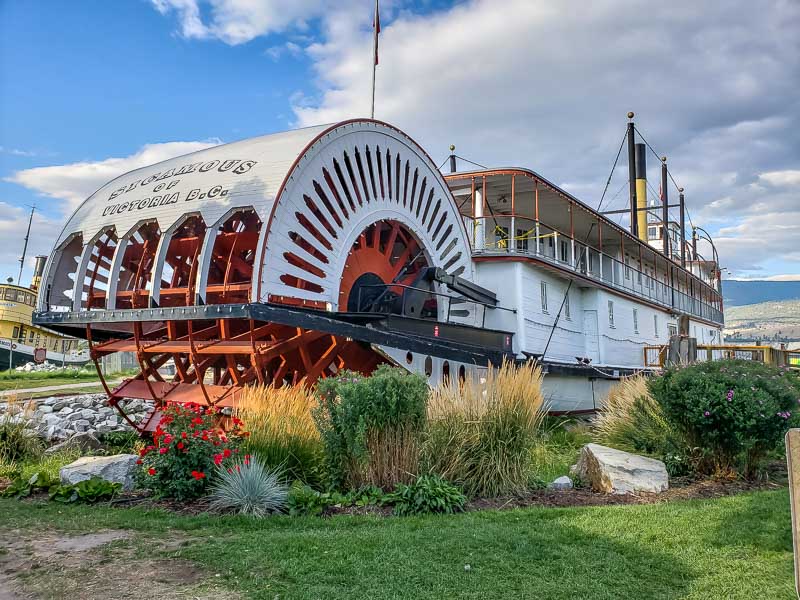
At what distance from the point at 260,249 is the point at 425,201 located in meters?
4.52

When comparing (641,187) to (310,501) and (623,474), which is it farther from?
(310,501)

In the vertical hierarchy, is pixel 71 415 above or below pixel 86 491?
above

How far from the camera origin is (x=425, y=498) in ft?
18.5

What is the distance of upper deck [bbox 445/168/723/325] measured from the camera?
12898 millimetres

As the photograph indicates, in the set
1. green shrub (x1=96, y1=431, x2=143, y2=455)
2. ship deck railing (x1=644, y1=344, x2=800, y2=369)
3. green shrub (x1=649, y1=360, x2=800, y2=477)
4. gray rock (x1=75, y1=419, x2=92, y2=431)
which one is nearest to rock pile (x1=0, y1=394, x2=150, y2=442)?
gray rock (x1=75, y1=419, x2=92, y2=431)

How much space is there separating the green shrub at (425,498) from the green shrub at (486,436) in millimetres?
365

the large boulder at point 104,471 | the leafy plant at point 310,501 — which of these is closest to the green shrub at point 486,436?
the leafy plant at point 310,501

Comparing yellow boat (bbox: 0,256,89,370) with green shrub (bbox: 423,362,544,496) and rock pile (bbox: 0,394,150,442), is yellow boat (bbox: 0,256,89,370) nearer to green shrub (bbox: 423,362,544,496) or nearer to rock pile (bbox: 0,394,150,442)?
rock pile (bbox: 0,394,150,442)

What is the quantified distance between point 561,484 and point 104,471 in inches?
187

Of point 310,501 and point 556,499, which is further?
point 556,499

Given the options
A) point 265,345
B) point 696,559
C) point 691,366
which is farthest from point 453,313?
point 696,559

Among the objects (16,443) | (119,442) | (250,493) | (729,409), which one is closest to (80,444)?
(119,442)

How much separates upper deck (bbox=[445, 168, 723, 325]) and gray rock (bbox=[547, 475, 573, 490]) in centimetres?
623

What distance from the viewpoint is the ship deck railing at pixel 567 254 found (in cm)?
1305
